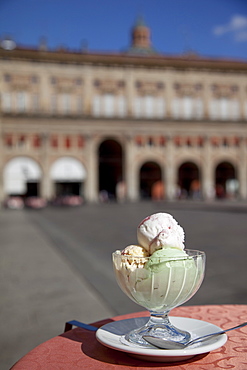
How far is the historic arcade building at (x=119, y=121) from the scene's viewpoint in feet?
140

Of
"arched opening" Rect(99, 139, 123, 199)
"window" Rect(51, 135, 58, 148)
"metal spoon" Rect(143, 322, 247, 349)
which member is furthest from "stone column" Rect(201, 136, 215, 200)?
"metal spoon" Rect(143, 322, 247, 349)

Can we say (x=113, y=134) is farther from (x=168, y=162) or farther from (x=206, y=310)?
(x=206, y=310)

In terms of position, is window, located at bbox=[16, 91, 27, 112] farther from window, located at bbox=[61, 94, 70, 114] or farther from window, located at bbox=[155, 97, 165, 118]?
window, located at bbox=[155, 97, 165, 118]

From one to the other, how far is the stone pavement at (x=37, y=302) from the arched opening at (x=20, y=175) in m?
34.0

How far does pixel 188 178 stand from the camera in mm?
49875

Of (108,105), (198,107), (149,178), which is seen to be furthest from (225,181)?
(108,105)

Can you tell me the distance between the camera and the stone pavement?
4125 mm

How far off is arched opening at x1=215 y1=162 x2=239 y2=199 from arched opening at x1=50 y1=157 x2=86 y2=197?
14119 mm

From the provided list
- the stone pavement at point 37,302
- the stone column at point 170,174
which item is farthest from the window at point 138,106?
the stone pavement at point 37,302

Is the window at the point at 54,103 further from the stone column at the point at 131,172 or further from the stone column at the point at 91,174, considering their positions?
the stone column at the point at 131,172

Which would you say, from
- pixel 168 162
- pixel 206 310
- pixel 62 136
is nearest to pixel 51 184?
pixel 62 136

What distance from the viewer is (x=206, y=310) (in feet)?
7.44

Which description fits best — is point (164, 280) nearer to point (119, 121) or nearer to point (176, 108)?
point (119, 121)

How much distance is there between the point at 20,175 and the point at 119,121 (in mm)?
10837
